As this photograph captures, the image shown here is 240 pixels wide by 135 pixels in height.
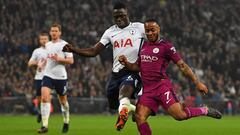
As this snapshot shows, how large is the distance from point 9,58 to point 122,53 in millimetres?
21099

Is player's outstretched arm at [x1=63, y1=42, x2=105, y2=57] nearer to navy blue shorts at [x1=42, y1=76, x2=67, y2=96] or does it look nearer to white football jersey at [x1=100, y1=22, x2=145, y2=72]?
white football jersey at [x1=100, y1=22, x2=145, y2=72]

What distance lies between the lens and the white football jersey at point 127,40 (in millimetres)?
13391

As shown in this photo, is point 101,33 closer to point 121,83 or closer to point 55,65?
point 55,65

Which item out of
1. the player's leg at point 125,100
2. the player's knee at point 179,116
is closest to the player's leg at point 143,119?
the player's knee at point 179,116

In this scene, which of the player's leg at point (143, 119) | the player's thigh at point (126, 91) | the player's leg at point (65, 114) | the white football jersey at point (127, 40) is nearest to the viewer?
the player's leg at point (143, 119)

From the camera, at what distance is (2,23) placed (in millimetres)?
36125

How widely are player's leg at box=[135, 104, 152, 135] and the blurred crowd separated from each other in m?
19.9

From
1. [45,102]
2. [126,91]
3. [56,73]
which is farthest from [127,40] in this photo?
[56,73]

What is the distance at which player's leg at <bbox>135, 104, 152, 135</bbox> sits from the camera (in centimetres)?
1158

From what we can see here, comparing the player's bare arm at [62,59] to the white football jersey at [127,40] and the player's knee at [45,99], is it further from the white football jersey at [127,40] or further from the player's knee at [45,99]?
the white football jersey at [127,40]

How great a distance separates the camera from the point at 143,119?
11.6m

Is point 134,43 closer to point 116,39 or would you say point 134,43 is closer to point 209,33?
point 116,39

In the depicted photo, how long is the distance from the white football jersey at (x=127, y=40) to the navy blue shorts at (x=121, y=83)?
0.96 ft

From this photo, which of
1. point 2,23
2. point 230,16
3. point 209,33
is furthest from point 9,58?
point 230,16
